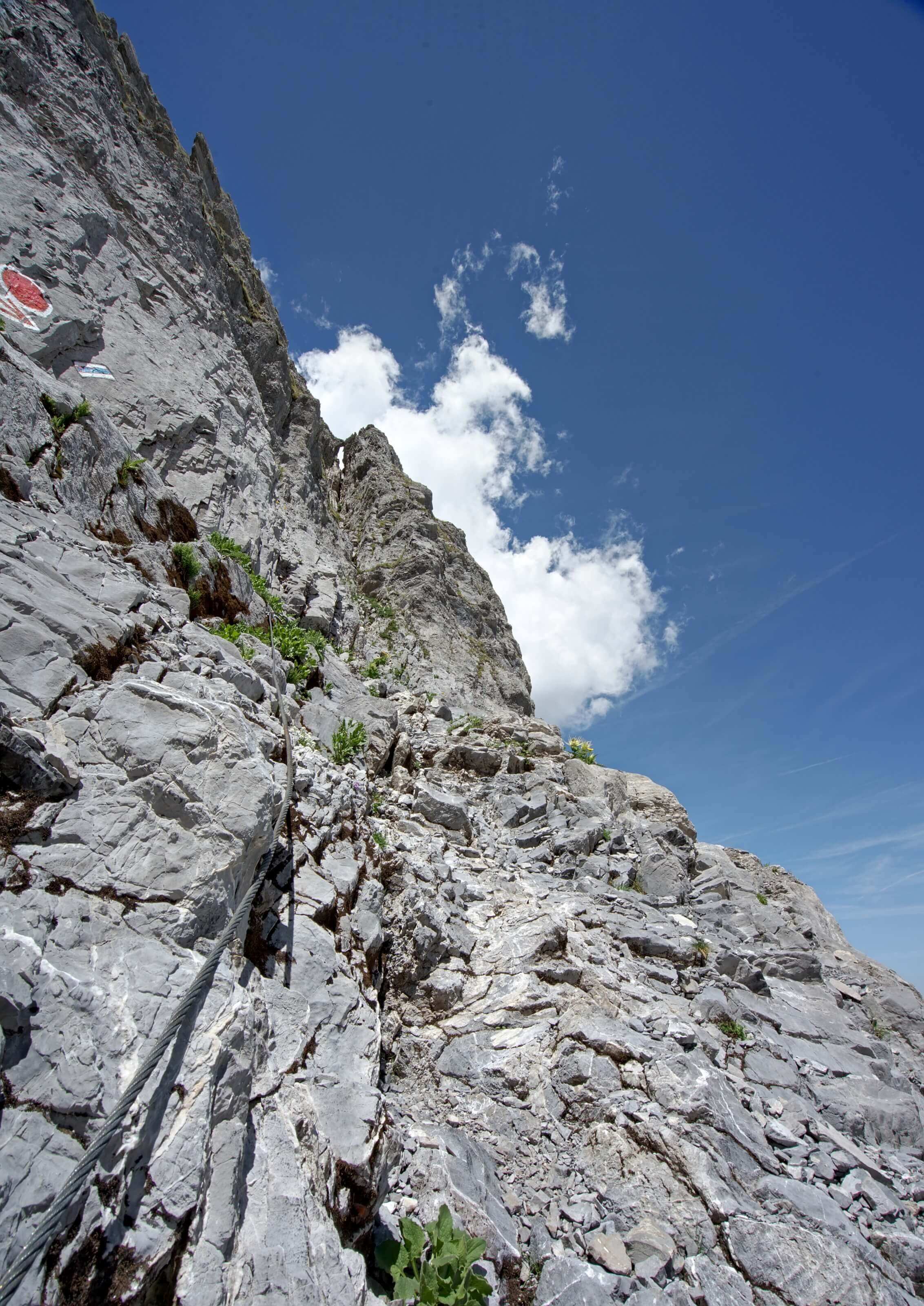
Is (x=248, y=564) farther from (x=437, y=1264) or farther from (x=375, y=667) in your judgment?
(x=437, y=1264)

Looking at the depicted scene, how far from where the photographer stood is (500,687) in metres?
28.3

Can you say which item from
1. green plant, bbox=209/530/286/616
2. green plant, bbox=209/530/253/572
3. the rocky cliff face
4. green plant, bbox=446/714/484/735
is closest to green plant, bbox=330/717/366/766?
the rocky cliff face

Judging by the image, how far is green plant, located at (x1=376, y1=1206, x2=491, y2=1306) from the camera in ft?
14.7

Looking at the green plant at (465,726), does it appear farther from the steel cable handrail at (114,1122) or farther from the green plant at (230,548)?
the steel cable handrail at (114,1122)

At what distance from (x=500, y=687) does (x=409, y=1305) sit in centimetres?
2418

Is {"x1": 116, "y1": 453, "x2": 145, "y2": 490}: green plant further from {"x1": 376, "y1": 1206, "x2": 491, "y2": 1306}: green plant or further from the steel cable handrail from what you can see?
{"x1": 376, "y1": 1206, "x2": 491, "y2": 1306}: green plant

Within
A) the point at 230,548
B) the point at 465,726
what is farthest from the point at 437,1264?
the point at 230,548

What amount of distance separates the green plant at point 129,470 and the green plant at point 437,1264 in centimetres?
1139

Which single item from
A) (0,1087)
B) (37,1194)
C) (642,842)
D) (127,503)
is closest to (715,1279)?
(37,1194)

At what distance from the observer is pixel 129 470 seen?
10844mm

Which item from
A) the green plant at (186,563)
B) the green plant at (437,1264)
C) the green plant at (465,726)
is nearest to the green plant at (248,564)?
the green plant at (186,563)

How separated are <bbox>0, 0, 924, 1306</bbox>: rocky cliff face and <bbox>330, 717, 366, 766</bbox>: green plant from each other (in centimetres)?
22

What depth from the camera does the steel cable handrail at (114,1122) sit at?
244 cm

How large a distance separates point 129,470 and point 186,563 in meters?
2.17
